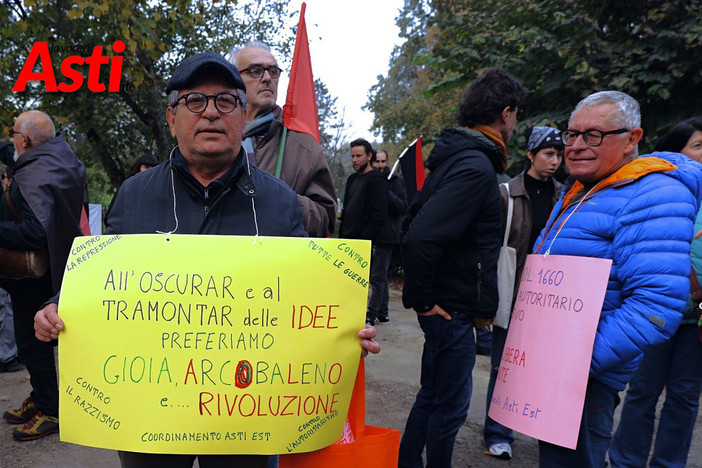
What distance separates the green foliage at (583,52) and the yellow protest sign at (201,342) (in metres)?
6.27

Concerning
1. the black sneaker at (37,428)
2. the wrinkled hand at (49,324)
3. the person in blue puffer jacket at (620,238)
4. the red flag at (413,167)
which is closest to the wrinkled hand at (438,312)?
the person in blue puffer jacket at (620,238)

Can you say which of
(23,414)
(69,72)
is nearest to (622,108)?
(23,414)

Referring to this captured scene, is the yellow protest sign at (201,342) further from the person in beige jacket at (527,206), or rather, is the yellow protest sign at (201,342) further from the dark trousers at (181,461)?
the person in beige jacket at (527,206)

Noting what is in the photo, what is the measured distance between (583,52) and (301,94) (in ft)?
19.0

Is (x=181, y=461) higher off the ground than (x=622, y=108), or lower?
lower

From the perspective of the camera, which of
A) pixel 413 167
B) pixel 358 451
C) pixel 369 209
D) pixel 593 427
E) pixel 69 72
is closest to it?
pixel 358 451

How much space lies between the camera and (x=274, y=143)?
2.44 meters

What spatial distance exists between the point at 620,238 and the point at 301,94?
1.59 metres

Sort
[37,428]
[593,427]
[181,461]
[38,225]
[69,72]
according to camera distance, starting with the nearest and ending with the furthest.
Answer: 1. [181,461]
2. [593,427]
3. [38,225]
4. [37,428]
5. [69,72]

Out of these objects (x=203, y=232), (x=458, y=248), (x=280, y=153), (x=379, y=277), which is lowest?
(x=379, y=277)

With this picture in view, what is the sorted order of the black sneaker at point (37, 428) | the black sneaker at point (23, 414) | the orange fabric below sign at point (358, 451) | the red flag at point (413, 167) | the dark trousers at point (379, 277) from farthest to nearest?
the dark trousers at point (379, 277) → the red flag at point (413, 167) → the black sneaker at point (23, 414) → the black sneaker at point (37, 428) → the orange fabric below sign at point (358, 451)

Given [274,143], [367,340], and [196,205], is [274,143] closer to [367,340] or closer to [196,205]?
[196,205]

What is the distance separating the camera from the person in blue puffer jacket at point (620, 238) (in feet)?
5.67

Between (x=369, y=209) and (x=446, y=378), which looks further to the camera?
(x=369, y=209)
